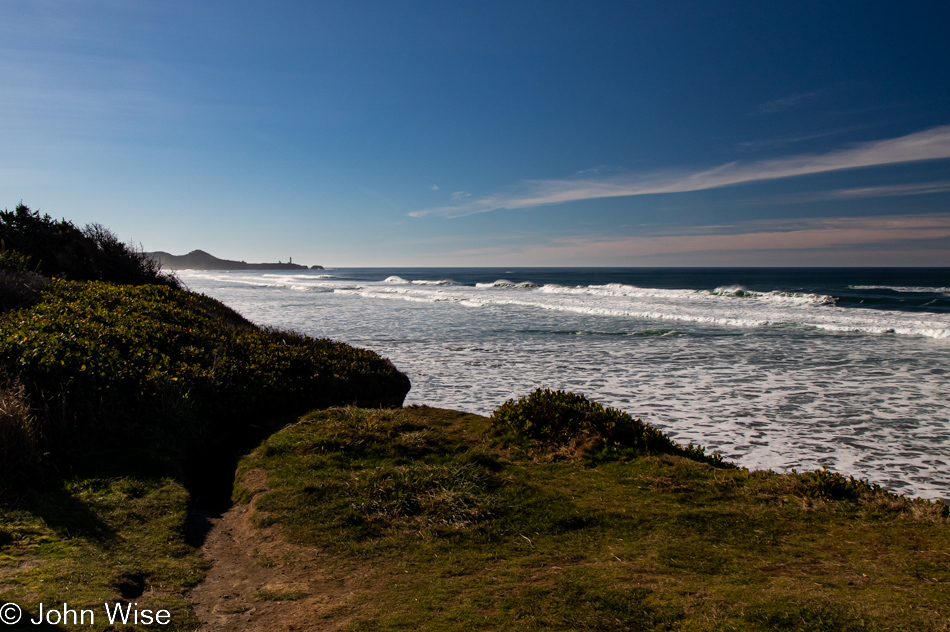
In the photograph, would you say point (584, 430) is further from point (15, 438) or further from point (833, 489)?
point (15, 438)

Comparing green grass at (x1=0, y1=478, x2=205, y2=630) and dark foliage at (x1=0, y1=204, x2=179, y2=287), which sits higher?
dark foliage at (x1=0, y1=204, x2=179, y2=287)

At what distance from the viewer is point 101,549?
3.98 m

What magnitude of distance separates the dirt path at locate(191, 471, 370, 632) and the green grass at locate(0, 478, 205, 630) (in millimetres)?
160

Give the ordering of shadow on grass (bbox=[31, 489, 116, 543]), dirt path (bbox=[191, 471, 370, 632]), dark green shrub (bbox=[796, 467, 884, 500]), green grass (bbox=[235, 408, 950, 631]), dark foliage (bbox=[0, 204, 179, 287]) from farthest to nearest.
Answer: dark foliage (bbox=[0, 204, 179, 287]), dark green shrub (bbox=[796, 467, 884, 500]), shadow on grass (bbox=[31, 489, 116, 543]), dirt path (bbox=[191, 471, 370, 632]), green grass (bbox=[235, 408, 950, 631])

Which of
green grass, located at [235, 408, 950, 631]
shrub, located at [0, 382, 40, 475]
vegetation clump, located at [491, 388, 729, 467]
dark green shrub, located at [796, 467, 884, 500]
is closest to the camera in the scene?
green grass, located at [235, 408, 950, 631]

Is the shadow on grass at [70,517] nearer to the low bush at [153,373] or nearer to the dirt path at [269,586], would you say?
the dirt path at [269,586]

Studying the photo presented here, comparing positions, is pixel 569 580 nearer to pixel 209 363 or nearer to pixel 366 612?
pixel 366 612

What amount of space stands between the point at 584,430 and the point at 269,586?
3.90 m

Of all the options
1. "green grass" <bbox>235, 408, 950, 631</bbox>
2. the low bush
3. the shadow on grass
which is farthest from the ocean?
the shadow on grass

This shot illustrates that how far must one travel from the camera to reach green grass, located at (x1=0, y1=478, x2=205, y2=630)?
3277 millimetres

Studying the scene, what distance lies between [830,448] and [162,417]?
9945mm

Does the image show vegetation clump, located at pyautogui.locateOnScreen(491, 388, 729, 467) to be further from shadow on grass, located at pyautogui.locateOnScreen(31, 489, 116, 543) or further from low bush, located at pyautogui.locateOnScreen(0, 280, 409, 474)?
shadow on grass, located at pyautogui.locateOnScreen(31, 489, 116, 543)

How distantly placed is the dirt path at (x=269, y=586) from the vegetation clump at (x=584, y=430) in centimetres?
316

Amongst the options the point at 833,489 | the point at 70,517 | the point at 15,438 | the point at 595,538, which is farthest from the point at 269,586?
the point at 833,489
